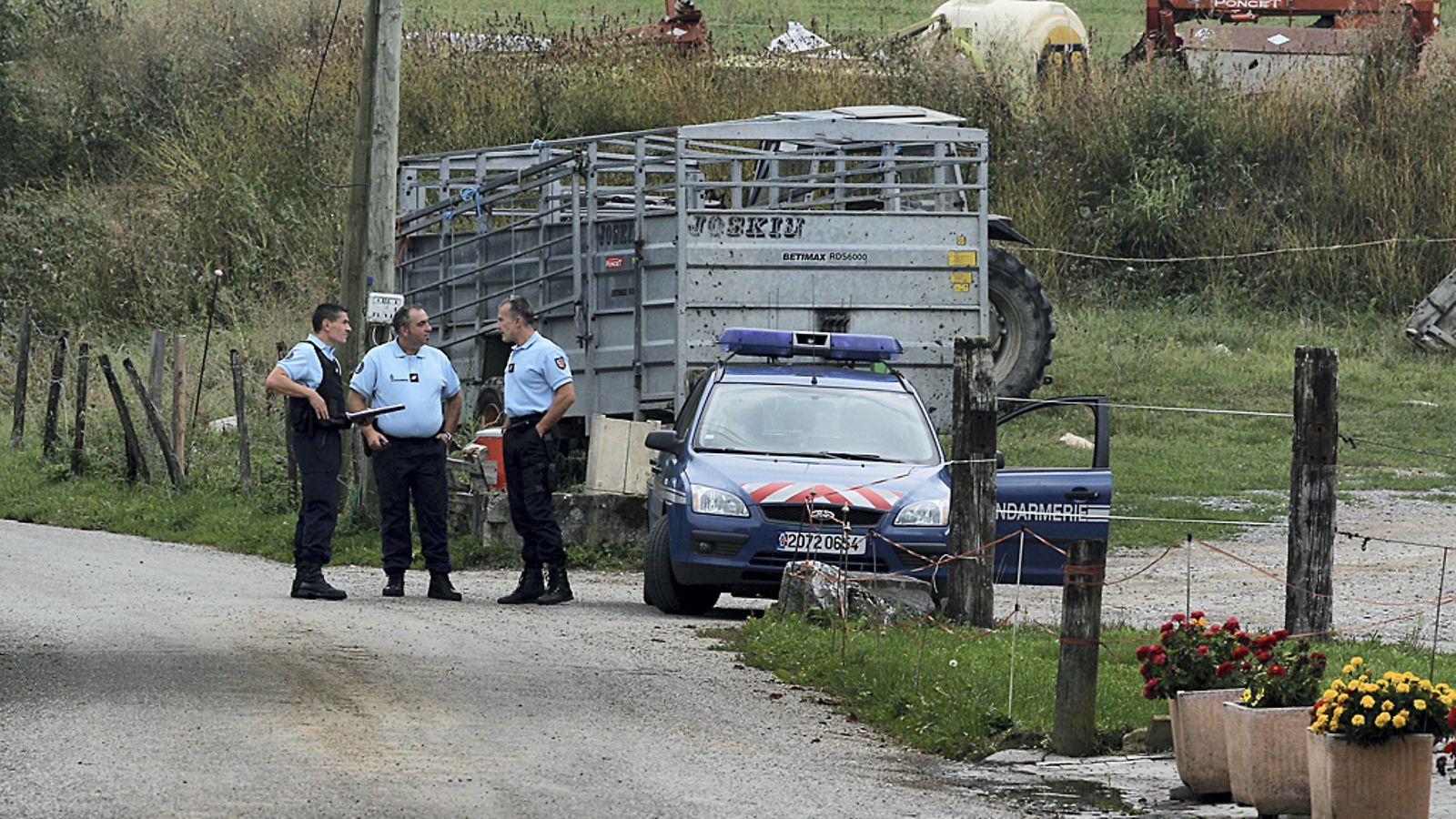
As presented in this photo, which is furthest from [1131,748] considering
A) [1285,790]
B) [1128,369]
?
[1128,369]

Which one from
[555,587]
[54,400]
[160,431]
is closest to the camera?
[555,587]

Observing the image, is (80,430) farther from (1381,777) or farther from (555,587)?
(1381,777)

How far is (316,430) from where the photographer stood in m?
14.4

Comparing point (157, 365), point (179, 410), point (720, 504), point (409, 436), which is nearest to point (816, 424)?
point (720, 504)

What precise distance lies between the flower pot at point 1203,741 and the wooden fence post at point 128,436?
611 inches

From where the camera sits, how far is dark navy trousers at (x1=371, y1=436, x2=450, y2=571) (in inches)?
579

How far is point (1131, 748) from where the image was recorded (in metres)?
9.58

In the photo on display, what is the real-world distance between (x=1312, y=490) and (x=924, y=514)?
3.27m

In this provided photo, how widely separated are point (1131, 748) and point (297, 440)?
21.7 ft

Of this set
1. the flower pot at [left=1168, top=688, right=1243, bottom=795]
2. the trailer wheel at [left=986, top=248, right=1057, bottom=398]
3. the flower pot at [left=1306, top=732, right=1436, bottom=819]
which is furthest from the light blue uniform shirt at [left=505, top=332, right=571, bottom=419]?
the trailer wheel at [left=986, top=248, right=1057, bottom=398]

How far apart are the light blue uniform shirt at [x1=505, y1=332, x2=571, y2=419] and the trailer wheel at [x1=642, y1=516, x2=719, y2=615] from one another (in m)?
1.07

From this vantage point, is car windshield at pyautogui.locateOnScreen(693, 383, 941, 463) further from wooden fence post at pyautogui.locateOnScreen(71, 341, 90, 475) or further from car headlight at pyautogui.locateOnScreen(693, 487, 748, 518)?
wooden fence post at pyautogui.locateOnScreen(71, 341, 90, 475)

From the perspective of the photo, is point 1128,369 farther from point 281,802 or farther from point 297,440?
point 281,802

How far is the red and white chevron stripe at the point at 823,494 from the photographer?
13883mm
